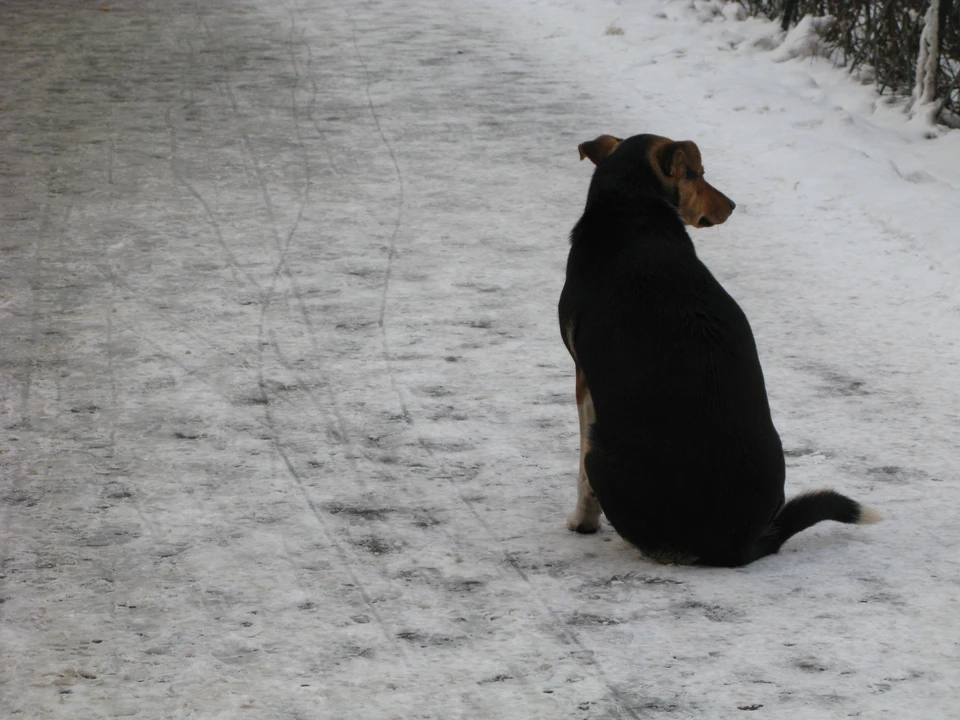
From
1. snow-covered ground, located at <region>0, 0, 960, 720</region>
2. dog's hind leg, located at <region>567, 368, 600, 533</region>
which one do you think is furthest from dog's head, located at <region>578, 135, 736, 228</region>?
snow-covered ground, located at <region>0, 0, 960, 720</region>

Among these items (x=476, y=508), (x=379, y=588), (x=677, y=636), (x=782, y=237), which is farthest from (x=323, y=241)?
(x=677, y=636)

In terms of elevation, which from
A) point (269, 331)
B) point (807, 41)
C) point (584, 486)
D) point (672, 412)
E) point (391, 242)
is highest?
point (807, 41)

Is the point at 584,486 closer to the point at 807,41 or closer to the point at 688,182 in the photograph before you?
the point at 688,182

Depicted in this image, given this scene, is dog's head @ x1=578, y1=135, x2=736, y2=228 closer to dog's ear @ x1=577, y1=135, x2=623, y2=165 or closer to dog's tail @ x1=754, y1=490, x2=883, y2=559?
dog's ear @ x1=577, y1=135, x2=623, y2=165

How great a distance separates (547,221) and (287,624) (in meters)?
4.51

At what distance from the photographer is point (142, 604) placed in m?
3.43

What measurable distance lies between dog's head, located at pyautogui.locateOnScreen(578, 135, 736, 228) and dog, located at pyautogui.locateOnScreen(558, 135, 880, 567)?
23cm

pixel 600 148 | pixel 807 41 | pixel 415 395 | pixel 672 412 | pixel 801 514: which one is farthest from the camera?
pixel 807 41

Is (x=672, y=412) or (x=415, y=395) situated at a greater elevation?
(x=672, y=412)

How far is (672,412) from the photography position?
138 inches

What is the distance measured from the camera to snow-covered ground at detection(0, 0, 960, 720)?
315 centimetres

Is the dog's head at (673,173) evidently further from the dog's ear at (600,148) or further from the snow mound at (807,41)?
the snow mound at (807,41)

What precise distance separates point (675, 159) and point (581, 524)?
132 centimetres

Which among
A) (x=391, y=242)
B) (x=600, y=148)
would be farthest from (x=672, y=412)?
(x=391, y=242)
